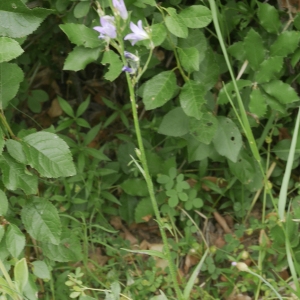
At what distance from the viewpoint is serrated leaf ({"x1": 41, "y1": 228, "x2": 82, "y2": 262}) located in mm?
1535

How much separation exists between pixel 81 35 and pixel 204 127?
22.3 inches

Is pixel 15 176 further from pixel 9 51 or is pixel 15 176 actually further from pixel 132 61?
pixel 132 61

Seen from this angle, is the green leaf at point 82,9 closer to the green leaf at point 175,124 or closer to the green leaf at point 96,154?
the green leaf at point 175,124

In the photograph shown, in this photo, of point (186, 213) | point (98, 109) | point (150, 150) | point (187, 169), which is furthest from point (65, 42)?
point (186, 213)

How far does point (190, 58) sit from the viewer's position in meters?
1.44

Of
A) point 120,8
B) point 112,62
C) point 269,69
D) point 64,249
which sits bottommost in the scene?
point 64,249

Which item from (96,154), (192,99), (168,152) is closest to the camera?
(192,99)

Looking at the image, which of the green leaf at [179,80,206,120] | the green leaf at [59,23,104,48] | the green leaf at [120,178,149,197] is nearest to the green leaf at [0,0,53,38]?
the green leaf at [59,23,104,48]

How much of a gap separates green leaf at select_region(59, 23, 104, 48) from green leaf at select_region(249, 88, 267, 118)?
59cm

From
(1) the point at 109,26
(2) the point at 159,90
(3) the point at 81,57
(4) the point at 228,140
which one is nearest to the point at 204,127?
(4) the point at 228,140

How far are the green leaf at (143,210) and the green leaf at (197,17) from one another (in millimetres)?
862

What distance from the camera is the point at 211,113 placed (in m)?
1.70

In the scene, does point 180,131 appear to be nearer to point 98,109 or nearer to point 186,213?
point 186,213

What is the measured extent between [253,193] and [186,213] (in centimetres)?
34
